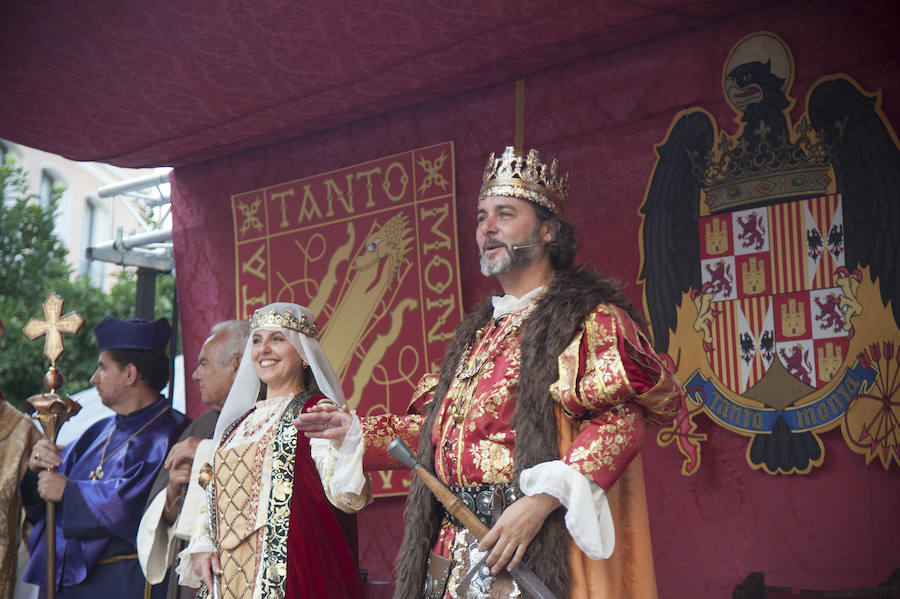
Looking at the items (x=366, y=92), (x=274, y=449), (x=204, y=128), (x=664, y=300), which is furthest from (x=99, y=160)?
(x=664, y=300)

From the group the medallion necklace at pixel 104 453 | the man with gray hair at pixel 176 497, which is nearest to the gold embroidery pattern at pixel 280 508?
the man with gray hair at pixel 176 497

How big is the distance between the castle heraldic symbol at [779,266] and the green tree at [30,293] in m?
12.3

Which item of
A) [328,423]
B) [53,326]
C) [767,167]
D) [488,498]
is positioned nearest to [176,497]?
[53,326]

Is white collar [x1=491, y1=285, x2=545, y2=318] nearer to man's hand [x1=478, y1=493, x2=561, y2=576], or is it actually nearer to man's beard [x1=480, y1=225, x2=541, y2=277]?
man's beard [x1=480, y1=225, x2=541, y2=277]

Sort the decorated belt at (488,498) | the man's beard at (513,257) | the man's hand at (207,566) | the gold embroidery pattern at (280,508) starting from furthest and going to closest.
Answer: the man's hand at (207,566)
the gold embroidery pattern at (280,508)
the man's beard at (513,257)
the decorated belt at (488,498)

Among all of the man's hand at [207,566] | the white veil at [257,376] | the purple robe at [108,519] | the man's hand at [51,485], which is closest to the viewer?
the man's hand at [207,566]

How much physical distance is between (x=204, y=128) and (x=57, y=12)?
4.21ft

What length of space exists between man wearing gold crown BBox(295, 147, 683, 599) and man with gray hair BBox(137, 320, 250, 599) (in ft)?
3.93

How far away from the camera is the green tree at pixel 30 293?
561 inches

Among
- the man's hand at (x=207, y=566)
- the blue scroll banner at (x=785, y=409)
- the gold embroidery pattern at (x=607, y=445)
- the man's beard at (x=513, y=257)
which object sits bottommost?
the man's hand at (x=207, y=566)

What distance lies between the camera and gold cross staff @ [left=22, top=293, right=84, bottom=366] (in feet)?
15.1

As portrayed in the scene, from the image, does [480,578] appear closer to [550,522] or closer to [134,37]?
[550,522]

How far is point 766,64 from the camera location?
146 inches

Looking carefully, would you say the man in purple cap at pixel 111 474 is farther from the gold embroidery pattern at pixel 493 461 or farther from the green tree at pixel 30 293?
the green tree at pixel 30 293
